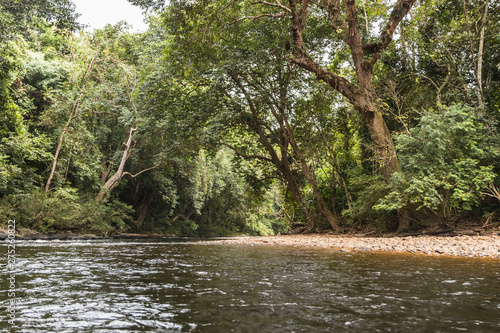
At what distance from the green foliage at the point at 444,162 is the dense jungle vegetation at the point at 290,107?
0.17 feet

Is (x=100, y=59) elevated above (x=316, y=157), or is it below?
above

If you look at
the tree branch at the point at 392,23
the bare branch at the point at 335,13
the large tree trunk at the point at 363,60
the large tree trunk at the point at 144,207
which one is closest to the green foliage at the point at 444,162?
the large tree trunk at the point at 363,60

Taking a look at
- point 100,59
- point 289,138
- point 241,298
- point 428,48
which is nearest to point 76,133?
point 100,59

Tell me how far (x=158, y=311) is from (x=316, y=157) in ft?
47.0

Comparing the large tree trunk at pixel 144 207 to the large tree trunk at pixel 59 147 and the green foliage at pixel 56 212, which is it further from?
the large tree trunk at pixel 59 147

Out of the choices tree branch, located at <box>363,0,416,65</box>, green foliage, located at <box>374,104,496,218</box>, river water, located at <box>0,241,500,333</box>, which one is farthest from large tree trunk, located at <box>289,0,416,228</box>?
river water, located at <box>0,241,500,333</box>

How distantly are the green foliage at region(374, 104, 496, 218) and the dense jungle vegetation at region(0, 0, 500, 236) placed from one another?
0.17 ft

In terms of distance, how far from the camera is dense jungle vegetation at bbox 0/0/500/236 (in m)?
10.1

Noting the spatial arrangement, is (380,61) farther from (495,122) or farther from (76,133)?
(76,133)

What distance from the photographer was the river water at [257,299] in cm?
226

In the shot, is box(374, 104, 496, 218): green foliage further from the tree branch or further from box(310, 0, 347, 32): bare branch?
box(310, 0, 347, 32): bare branch

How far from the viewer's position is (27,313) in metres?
2.49

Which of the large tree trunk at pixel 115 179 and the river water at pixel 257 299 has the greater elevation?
the large tree trunk at pixel 115 179

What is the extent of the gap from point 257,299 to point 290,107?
14.1m
